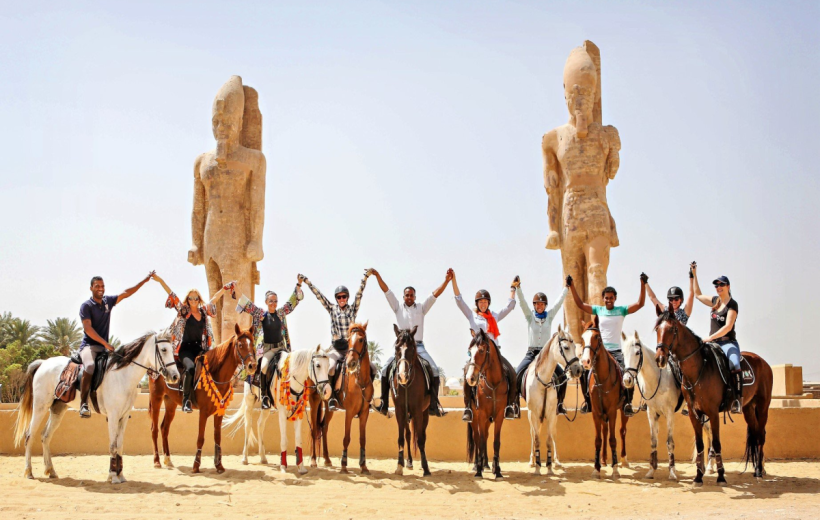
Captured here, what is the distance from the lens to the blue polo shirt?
9281 mm

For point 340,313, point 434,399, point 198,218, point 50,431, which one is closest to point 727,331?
point 434,399

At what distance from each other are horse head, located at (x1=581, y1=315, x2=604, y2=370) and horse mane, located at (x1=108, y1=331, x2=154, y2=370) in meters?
5.06

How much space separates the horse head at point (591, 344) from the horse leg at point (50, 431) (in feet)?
21.2

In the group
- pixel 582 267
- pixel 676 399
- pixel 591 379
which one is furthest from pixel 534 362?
pixel 582 267

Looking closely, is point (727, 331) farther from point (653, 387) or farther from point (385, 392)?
point (385, 392)

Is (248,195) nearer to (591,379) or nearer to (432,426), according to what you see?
(432,426)

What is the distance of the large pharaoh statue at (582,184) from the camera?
14.0m

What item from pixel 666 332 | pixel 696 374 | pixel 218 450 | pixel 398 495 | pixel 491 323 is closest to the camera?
pixel 398 495

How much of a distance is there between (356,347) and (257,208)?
733 centimetres

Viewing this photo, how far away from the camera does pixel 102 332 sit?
31.1 ft

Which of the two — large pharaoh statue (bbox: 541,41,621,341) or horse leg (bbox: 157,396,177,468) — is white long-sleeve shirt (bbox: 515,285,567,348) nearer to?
large pharaoh statue (bbox: 541,41,621,341)

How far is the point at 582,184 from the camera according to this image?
1427cm

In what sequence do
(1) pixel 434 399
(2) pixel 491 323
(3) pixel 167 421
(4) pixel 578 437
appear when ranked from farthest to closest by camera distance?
1. (4) pixel 578 437
2. (3) pixel 167 421
3. (2) pixel 491 323
4. (1) pixel 434 399

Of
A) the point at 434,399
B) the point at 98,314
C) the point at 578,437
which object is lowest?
the point at 578,437
